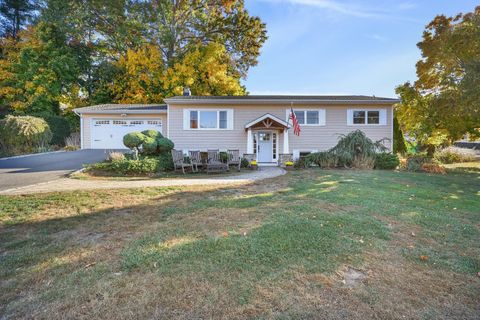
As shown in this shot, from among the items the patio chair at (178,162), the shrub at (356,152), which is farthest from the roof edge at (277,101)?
the patio chair at (178,162)

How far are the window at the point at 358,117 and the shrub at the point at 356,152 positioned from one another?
7.15 feet

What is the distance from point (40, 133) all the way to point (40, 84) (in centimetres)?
731

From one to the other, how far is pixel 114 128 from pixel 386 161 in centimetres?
1745

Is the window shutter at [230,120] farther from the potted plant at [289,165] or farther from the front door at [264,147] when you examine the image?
the potted plant at [289,165]

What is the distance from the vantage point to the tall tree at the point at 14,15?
24641 millimetres

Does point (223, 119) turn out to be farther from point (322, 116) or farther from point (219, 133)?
point (322, 116)

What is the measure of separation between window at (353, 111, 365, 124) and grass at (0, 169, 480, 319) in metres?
10.0

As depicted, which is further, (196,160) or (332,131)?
(332,131)

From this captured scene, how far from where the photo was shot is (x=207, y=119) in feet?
48.8

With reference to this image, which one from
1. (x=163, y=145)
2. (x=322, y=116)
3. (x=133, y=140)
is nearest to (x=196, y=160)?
(x=163, y=145)

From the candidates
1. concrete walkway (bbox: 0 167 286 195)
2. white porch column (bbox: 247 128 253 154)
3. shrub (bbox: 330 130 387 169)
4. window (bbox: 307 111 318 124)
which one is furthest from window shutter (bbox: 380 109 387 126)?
concrete walkway (bbox: 0 167 286 195)

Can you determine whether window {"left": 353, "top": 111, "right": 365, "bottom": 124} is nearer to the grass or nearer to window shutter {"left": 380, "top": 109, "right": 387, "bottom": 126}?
window shutter {"left": 380, "top": 109, "right": 387, "bottom": 126}

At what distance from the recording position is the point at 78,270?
293 centimetres

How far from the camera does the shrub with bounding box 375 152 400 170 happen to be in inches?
502
